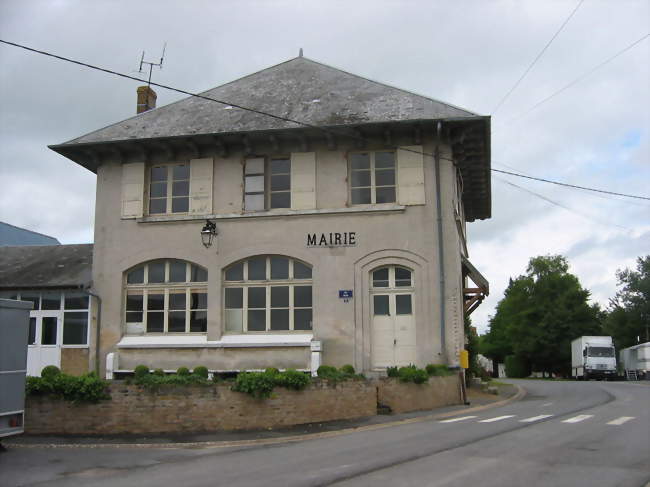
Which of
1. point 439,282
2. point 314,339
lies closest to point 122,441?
point 314,339

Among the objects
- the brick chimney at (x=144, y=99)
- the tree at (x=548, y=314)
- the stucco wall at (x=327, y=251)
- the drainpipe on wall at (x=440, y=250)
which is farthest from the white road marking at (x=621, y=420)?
the tree at (x=548, y=314)

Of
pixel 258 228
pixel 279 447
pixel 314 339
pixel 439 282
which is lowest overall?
pixel 279 447

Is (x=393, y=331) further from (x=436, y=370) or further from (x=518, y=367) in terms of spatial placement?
(x=518, y=367)

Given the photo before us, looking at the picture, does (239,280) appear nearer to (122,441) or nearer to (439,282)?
(439,282)

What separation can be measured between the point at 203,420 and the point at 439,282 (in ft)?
27.6

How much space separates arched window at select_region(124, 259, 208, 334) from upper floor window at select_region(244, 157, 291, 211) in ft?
8.75

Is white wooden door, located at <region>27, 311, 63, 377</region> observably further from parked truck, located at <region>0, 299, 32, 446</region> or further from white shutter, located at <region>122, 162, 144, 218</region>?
parked truck, located at <region>0, 299, 32, 446</region>

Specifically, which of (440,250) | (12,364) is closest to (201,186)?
(440,250)

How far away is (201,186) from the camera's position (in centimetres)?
2123

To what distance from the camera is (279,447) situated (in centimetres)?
1182

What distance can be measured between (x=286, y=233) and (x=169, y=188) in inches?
163

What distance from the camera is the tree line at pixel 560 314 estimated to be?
62.5 m

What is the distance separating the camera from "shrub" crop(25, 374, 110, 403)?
1353 cm

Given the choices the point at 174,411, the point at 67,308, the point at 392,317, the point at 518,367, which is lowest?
the point at 518,367
